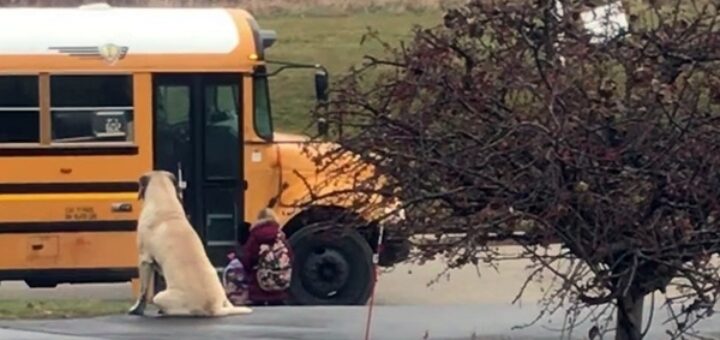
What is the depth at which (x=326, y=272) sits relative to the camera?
51.1 feet

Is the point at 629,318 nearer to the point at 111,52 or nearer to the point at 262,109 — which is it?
the point at 262,109

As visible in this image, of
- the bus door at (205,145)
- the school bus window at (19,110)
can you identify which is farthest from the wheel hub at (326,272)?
the school bus window at (19,110)

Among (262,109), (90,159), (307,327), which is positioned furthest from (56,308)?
(262,109)

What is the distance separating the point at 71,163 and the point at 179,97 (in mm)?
1131

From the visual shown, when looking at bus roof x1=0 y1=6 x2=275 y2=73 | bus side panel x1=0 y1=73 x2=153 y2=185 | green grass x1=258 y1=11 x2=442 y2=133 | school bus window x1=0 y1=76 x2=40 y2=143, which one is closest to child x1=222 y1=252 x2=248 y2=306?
bus side panel x1=0 y1=73 x2=153 y2=185

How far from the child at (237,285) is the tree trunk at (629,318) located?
5970 millimetres

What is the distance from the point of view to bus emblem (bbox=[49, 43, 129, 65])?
50.1 ft

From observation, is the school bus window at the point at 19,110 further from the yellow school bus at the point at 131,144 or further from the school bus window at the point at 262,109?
the school bus window at the point at 262,109

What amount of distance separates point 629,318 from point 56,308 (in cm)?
600

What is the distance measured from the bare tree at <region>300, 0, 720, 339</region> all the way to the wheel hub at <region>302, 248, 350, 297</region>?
6.97m

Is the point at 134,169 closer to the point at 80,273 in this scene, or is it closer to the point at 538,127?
the point at 80,273

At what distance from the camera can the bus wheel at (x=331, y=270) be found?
609 inches

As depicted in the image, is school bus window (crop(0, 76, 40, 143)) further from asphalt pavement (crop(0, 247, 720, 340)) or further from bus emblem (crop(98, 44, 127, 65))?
asphalt pavement (crop(0, 247, 720, 340))

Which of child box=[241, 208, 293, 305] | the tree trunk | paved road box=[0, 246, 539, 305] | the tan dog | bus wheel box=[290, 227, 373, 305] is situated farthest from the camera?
paved road box=[0, 246, 539, 305]
